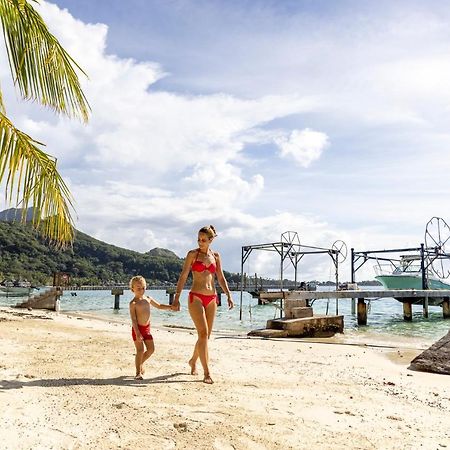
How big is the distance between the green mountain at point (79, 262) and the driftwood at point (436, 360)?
6976cm

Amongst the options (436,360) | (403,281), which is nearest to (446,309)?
(403,281)

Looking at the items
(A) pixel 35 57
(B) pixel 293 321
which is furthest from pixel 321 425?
(B) pixel 293 321

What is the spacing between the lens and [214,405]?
4.16 metres

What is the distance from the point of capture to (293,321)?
14.2 m

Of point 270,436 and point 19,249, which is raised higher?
point 19,249

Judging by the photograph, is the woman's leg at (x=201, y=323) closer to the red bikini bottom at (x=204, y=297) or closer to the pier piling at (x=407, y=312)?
the red bikini bottom at (x=204, y=297)

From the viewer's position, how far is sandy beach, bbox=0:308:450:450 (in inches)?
130

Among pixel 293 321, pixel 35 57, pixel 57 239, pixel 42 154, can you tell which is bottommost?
pixel 293 321

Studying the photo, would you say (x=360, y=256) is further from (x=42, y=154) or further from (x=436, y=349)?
(x=42, y=154)

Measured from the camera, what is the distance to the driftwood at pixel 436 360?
23.4ft

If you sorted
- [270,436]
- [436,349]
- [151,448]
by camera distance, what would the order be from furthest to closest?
1. [436,349]
2. [270,436]
3. [151,448]

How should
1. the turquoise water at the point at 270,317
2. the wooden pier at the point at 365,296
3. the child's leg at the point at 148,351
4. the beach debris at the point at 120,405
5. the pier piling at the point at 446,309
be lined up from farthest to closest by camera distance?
the pier piling at the point at 446,309, the wooden pier at the point at 365,296, the turquoise water at the point at 270,317, the child's leg at the point at 148,351, the beach debris at the point at 120,405

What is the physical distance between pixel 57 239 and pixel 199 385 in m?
2.21

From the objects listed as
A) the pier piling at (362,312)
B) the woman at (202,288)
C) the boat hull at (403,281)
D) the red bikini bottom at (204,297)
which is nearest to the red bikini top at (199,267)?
the woman at (202,288)
